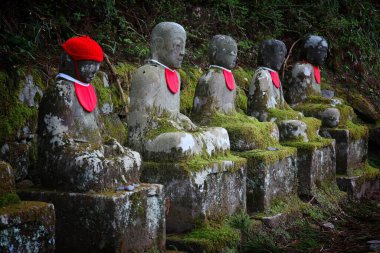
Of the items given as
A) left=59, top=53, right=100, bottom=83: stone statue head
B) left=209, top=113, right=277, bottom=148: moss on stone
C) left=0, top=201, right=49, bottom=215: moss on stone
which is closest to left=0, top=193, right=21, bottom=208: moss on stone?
left=0, top=201, right=49, bottom=215: moss on stone

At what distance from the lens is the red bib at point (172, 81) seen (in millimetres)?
5992

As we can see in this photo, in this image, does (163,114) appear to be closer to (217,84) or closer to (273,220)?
(217,84)

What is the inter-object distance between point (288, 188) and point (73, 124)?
3.36m

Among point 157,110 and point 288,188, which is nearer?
point 157,110

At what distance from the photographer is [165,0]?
399 inches

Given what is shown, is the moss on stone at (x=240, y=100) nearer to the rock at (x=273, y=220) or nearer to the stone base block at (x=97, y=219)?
the rock at (x=273, y=220)

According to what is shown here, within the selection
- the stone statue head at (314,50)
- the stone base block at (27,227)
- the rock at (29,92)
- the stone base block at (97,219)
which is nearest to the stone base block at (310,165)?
the stone statue head at (314,50)

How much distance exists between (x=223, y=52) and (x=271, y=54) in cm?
149

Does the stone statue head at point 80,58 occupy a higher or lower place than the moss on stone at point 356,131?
higher

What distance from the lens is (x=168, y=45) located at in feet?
19.8

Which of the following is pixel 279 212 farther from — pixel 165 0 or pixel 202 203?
pixel 165 0

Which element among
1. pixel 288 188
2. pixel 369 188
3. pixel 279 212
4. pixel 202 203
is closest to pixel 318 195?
pixel 288 188

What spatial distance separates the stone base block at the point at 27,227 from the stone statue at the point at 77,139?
0.75 metres

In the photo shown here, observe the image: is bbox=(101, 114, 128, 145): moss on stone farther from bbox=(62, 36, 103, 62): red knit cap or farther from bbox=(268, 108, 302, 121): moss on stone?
bbox=(268, 108, 302, 121): moss on stone
